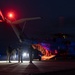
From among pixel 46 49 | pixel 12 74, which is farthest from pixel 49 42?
pixel 12 74

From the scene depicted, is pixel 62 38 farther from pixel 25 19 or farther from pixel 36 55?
pixel 25 19

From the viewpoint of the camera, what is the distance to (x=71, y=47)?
402 feet

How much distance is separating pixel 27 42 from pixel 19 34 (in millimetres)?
4771

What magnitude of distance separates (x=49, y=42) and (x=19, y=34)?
37.7 meters

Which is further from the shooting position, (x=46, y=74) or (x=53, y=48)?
(x=53, y=48)

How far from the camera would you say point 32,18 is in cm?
6500

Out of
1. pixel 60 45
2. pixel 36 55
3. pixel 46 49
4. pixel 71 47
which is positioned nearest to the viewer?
pixel 36 55

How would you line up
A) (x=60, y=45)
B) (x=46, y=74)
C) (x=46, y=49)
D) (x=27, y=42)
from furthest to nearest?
1. (x=60, y=45)
2. (x=46, y=49)
3. (x=27, y=42)
4. (x=46, y=74)

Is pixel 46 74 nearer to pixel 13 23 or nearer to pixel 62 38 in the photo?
pixel 13 23

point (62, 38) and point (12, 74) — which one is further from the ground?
point (62, 38)

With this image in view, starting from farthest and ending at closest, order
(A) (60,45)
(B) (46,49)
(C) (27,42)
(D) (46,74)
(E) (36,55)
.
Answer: (A) (60,45)
(B) (46,49)
(E) (36,55)
(C) (27,42)
(D) (46,74)

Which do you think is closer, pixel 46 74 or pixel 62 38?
pixel 46 74

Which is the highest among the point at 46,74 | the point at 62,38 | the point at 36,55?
the point at 62,38

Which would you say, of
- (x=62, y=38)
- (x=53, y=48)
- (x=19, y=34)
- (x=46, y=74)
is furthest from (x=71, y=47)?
(x=46, y=74)
